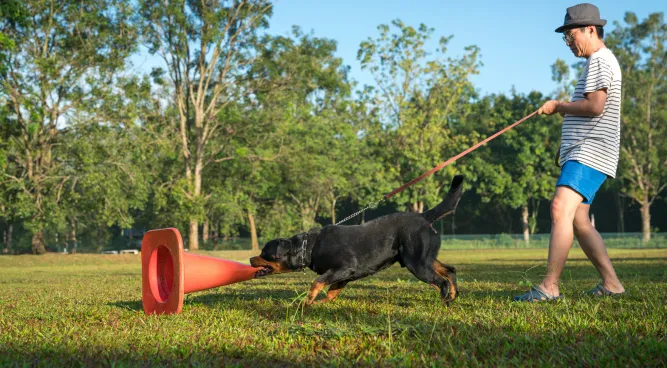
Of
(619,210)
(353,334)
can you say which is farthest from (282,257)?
(619,210)

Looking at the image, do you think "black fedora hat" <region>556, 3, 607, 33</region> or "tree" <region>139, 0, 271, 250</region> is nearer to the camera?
"black fedora hat" <region>556, 3, 607, 33</region>

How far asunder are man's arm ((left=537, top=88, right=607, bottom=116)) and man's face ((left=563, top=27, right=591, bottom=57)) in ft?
1.35

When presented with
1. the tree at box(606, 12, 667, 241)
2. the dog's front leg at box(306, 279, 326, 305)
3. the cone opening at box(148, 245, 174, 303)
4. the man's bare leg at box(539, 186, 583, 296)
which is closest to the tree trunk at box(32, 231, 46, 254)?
the cone opening at box(148, 245, 174, 303)

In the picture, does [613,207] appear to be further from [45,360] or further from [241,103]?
[45,360]

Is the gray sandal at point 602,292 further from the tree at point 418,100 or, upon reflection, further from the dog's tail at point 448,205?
the tree at point 418,100

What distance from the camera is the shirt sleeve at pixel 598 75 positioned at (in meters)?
5.41

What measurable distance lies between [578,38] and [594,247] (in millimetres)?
1781

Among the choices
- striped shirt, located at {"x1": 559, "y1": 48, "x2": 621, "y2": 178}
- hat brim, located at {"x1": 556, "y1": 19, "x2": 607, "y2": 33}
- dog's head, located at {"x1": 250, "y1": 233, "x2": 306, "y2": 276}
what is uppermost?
hat brim, located at {"x1": 556, "y1": 19, "x2": 607, "y2": 33}

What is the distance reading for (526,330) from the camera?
3.77 meters

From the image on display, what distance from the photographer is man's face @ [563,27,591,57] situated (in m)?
5.50

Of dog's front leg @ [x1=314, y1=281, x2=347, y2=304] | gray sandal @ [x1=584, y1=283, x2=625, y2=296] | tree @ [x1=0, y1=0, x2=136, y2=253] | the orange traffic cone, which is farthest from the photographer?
tree @ [x1=0, y1=0, x2=136, y2=253]

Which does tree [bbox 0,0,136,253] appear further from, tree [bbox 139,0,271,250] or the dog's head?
the dog's head

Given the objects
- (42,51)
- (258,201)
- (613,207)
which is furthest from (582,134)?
(613,207)

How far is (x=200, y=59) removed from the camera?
111ft
